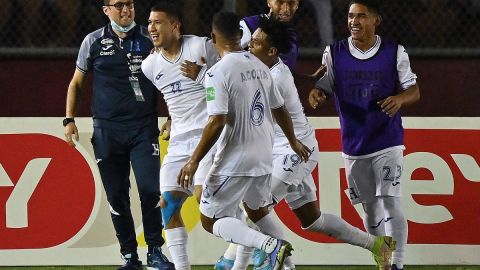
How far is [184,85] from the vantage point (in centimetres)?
905

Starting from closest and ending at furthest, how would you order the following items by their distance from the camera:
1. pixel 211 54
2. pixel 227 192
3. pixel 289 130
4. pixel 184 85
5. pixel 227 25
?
pixel 227 25
pixel 227 192
pixel 289 130
pixel 184 85
pixel 211 54

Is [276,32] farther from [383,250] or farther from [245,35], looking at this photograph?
[383,250]

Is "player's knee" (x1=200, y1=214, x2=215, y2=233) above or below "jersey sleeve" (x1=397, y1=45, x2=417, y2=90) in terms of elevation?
below

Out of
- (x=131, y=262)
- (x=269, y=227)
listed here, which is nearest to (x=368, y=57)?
(x=269, y=227)

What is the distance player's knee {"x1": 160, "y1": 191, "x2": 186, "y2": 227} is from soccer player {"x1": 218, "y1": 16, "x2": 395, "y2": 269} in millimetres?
528

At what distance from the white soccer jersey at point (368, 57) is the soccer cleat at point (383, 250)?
3.41ft

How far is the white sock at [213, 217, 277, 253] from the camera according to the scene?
8.07 metres

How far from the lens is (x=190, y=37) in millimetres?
9211

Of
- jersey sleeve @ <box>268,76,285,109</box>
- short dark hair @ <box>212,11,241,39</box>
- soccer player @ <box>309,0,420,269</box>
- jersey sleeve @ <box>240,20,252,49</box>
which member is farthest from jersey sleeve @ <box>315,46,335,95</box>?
short dark hair @ <box>212,11,241,39</box>

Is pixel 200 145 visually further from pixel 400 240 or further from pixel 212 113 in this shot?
pixel 400 240

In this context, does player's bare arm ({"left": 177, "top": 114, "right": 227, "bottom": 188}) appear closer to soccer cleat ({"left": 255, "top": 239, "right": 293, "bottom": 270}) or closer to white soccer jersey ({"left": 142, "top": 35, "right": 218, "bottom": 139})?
soccer cleat ({"left": 255, "top": 239, "right": 293, "bottom": 270})

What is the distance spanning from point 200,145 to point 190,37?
53.8 inches

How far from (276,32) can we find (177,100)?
88 cm

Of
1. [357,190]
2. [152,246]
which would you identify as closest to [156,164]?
[152,246]
